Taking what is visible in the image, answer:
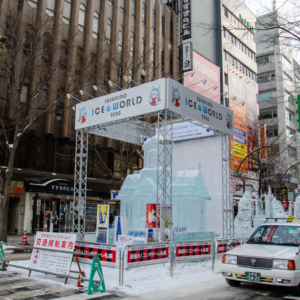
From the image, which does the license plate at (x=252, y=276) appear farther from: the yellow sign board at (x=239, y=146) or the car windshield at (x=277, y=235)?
the yellow sign board at (x=239, y=146)

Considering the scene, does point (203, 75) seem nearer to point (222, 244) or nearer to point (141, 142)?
point (141, 142)

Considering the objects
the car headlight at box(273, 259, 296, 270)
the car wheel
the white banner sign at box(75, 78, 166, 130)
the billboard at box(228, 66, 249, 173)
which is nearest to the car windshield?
the car headlight at box(273, 259, 296, 270)

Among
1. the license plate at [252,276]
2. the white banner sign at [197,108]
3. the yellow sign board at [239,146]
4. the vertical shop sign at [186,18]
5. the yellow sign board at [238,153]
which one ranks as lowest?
the license plate at [252,276]

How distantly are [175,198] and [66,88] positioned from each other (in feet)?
40.5

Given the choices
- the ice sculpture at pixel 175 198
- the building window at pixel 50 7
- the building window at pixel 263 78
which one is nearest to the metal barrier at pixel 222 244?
the ice sculpture at pixel 175 198

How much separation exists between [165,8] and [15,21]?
87.0 feet

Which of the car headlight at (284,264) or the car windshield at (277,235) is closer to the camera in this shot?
the car headlight at (284,264)

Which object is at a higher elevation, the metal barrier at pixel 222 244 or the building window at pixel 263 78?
the building window at pixel 263 78

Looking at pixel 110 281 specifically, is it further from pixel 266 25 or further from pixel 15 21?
pixel 15 21

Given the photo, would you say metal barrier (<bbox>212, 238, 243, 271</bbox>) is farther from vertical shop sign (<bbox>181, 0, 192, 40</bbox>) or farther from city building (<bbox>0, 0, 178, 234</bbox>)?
vertical shop sign (<bbox>181, 0, 192, 40</bbox>)

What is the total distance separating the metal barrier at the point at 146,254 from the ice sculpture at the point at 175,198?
537 cm

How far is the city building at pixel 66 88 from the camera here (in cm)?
2164

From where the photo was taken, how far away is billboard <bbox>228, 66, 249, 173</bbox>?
45250 millimetres

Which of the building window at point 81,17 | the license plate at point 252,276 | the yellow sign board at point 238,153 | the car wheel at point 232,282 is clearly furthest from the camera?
the yellow sign board at point 238,153
